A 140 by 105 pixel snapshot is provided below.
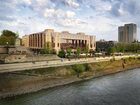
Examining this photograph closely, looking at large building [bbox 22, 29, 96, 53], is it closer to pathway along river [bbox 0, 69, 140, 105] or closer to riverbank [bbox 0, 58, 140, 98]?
riverbank [bbox 0, 58, 140, 98]

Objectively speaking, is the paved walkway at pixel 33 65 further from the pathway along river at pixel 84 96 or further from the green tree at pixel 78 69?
the pathway along river at pixel 84 96

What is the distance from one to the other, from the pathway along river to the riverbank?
1.75 meters

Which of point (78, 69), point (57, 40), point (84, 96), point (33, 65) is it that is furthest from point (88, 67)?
point (57, 40)

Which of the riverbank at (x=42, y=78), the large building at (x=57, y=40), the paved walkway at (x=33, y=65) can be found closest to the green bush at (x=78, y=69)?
the riverbank at (x=42, y=78)

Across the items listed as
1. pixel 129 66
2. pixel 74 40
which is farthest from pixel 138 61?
pixel 74 40

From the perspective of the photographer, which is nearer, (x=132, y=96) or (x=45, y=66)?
(x=132, y=96)

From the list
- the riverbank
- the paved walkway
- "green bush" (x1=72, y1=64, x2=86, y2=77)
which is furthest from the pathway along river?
"green bush" (x1=72, y1=64, x2=86, y2=77)

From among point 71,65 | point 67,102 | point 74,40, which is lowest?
point 67,102

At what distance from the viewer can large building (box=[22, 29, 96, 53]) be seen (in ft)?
414

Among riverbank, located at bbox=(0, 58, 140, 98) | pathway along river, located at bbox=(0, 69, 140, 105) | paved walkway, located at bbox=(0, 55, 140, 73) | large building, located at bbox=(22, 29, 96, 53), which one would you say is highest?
large building, located at bbox=(22, 29, 96, 53)

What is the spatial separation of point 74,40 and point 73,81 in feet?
274

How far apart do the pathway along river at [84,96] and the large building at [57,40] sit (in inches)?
2927

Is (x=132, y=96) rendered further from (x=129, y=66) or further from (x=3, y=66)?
(x=129, y=66)

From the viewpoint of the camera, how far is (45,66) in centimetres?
5375
